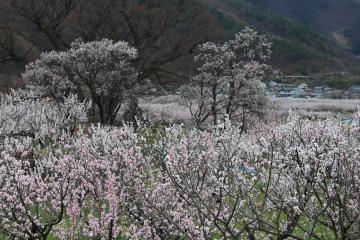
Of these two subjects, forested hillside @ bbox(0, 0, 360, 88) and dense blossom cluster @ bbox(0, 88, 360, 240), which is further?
forested hillside @ bbox(0, 0, 360, 88)

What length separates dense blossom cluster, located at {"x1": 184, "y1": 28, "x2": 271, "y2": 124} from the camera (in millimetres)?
35625

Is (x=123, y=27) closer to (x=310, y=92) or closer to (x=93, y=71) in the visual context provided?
(x=93, y=71)

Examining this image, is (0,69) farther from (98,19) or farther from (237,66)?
(237,66)

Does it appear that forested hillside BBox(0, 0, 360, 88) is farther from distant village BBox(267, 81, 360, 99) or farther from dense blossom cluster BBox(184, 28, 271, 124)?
distant village BBox(267, 81, 360, 99)

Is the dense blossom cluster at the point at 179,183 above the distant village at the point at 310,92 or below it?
above

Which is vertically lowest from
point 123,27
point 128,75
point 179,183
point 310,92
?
point 310,92

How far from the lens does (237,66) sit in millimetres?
35875

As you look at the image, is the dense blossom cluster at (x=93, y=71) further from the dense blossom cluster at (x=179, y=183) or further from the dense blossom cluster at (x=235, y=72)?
the dense blossom cluster at (x=179, y=183)

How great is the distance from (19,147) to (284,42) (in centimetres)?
18148

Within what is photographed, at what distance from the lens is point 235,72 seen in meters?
35.6

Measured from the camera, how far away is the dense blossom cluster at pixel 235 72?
35.6m

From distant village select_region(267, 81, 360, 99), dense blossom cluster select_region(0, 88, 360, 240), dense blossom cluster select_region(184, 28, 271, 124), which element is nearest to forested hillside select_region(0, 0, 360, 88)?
dense blossom cluster select_region(184, 28, 271, 124)

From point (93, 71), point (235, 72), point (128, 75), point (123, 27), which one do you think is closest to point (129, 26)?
point (123, 27)

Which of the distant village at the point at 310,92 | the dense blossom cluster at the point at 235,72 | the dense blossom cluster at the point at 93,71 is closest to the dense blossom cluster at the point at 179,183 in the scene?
the dense blossom cluster at the point at 93,71
